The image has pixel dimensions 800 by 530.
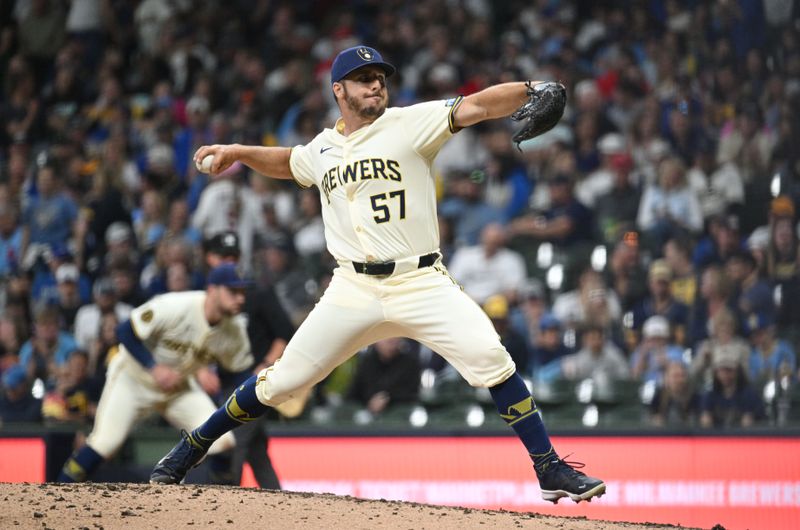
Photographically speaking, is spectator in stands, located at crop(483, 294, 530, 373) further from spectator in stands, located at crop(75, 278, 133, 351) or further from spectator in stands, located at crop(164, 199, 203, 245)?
spectator in stands, located at crop(164, 199, 203, 245)

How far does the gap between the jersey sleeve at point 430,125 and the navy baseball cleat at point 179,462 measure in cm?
188

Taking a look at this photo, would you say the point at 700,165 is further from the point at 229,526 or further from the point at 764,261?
the point at 229,526

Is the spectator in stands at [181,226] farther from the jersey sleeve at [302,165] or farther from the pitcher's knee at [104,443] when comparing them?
the jersey sleeve at [302,165]

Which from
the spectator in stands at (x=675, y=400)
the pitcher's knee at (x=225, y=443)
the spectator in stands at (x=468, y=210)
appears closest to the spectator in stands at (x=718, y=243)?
the spectator in stands at (x=675, y=400)

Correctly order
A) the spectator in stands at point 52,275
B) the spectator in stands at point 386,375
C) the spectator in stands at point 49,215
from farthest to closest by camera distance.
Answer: the spectator in stands at point 49,215 < the spectator in stands at point 52,275 < the spectator in stands at point 386,375

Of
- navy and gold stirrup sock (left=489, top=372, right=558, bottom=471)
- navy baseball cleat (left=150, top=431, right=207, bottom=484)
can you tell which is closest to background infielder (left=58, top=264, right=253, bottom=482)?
navy baseball cleat (left=150, top=431, right=207, bottom=484)

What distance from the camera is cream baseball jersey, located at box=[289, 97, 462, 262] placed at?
5.67 meters

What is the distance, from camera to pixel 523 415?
5656mm

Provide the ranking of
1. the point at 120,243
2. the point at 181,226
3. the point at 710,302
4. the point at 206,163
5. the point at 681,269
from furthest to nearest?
the point at 120,243, the point at 181,226, the point at 681,269, the point at 710,302, the point at 206,163

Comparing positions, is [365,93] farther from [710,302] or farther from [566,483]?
[710,302]

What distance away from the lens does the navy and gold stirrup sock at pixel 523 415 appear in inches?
222

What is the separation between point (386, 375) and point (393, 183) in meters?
4.25

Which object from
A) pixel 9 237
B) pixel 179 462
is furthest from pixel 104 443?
pixel 9 237

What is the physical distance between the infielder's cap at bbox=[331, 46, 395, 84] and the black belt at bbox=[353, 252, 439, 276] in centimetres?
86
